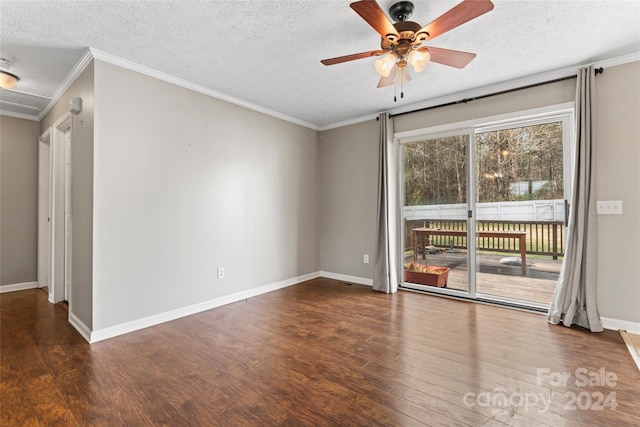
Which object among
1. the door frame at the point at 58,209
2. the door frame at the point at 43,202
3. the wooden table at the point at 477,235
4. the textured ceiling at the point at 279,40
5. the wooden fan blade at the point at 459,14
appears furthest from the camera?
the door frame at the point at 43,202

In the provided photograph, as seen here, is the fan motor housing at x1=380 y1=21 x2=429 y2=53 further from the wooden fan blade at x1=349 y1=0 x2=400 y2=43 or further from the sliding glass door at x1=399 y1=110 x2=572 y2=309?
the sliding glass door at x1=399 y1=110 x2=572 y2=309

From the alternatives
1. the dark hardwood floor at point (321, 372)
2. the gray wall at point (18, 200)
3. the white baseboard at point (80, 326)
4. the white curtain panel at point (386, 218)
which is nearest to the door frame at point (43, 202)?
the gray wall at point (18, 200)

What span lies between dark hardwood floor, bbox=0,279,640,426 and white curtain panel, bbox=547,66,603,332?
0.20 meters

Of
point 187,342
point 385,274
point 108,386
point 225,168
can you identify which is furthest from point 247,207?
point 108,386

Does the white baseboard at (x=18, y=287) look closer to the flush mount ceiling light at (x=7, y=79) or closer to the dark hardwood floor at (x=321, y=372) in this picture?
the dark hardwood floor at (x=321, y=372)

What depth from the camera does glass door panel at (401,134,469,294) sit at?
380 centimetres

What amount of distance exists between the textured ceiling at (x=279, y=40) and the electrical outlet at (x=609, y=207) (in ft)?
4.44

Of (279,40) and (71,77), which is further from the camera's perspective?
(71,77)

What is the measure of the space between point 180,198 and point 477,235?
3.53 m

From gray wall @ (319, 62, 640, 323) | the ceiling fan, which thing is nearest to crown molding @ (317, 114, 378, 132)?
gray wall @ (319, 62, 640, 323)

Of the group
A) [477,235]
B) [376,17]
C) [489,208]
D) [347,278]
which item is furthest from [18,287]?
[489,208]

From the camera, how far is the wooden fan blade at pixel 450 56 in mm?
2123

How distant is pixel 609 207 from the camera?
9.27 ft

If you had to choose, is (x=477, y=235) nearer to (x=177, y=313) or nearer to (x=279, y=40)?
(x=279, y=40)
